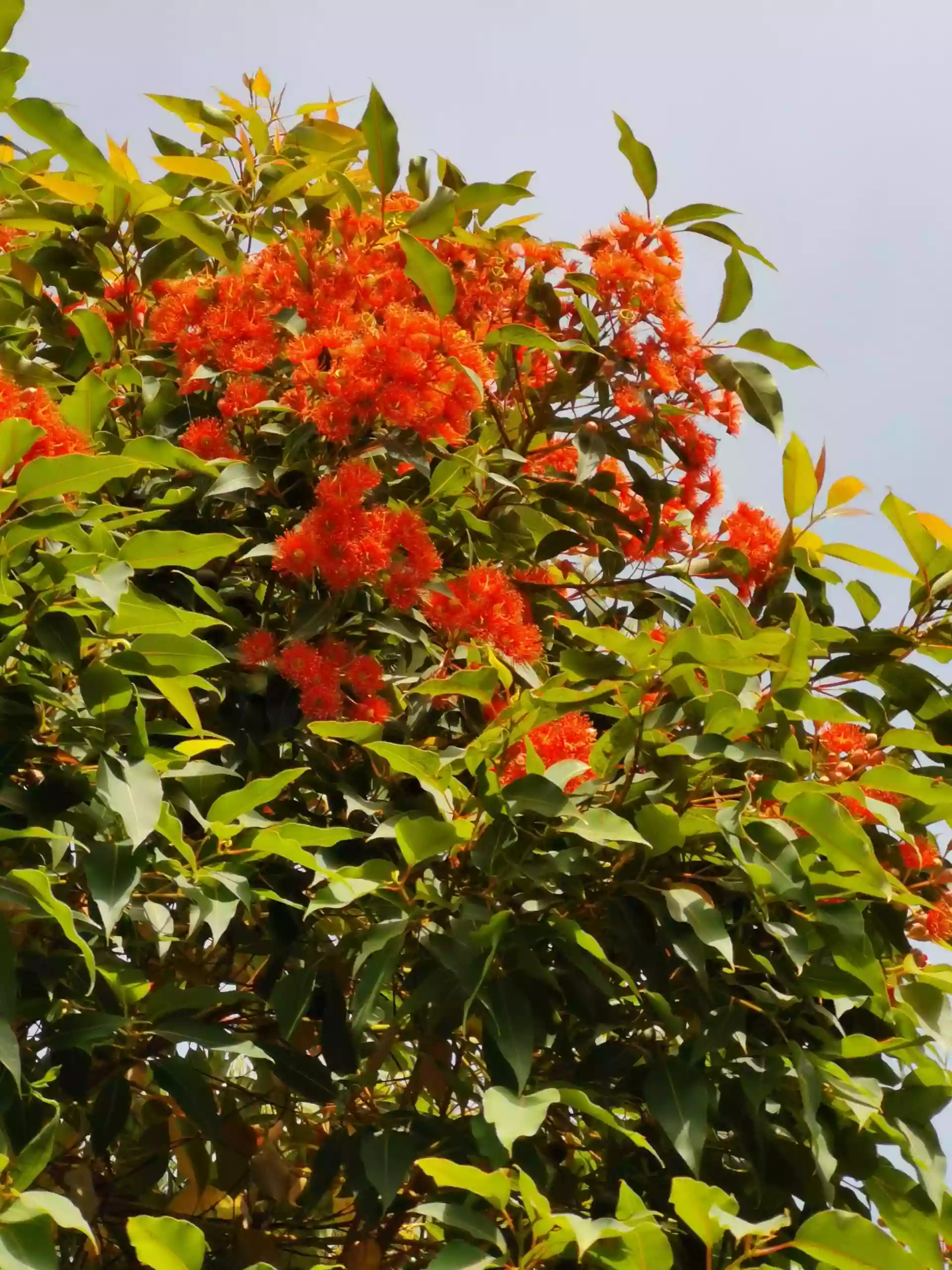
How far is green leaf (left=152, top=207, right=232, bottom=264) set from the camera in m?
1.88

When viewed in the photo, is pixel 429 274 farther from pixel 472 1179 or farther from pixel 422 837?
pixel 472 1179

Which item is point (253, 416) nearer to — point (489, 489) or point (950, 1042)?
point (489, 489)

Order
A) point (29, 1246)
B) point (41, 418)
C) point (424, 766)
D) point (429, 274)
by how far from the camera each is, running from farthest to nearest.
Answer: point (429, 274), point (41, 418), point (424, 766), point (29, 1246)

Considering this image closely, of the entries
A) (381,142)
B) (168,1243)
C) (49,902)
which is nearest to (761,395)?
(381,142)

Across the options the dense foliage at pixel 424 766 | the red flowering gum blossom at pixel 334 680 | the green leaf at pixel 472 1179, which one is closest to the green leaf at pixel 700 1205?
the dense foliage at pixel 424 766

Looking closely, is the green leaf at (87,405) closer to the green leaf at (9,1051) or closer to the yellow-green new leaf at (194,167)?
the yellow-green new leaf at (194,167)

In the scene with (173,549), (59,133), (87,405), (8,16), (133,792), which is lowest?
(133,792)

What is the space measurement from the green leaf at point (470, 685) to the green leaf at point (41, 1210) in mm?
593

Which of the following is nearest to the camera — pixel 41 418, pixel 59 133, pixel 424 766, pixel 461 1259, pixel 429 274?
pixel 461 1259

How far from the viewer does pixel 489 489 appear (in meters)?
1.90

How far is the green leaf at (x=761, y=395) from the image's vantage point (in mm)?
1881

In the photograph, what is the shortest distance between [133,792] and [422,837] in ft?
0.91

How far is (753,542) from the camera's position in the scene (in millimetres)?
1888

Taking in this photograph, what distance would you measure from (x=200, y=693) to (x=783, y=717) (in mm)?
713
